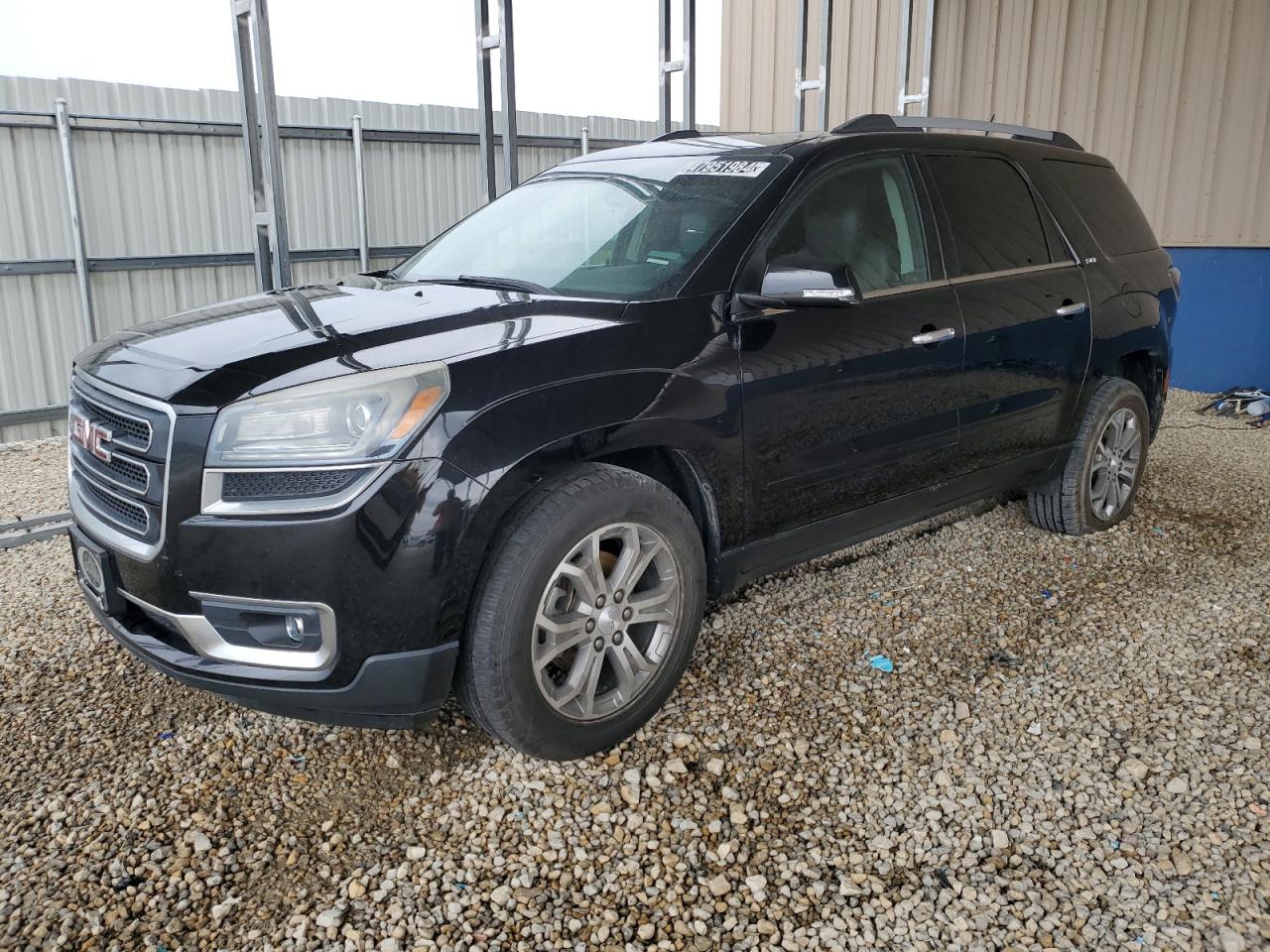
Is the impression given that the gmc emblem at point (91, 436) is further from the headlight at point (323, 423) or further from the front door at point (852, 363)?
the front door at point (852, 363)

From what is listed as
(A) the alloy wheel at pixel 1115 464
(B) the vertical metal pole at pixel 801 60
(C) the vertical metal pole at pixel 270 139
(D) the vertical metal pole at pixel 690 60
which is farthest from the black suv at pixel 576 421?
(B) the vertical metal pole at pixel 801 60

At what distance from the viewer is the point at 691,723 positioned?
118 inches

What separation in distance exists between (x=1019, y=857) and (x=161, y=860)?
2074mm

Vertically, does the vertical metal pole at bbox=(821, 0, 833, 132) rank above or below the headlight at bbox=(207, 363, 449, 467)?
above

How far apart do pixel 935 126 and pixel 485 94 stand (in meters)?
2.78

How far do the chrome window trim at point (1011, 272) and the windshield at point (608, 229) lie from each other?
35.8 inches

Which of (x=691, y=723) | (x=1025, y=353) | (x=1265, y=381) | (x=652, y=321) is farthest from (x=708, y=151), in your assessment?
(x=1265, y=381)

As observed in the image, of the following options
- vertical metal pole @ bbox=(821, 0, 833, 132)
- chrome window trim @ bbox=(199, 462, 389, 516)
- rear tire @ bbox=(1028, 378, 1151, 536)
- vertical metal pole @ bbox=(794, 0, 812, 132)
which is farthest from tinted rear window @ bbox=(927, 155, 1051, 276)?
vertical metal pole @ bbox=(821, 0, 833, 132)

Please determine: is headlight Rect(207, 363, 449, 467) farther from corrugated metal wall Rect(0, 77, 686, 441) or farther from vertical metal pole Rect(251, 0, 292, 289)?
corrugated metal wall Rect(0, 77, 686, 441)

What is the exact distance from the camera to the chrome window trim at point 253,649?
2.30 meters

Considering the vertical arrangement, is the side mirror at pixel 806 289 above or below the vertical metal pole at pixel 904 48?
below

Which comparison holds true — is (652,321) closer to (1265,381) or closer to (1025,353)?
(1025,353)

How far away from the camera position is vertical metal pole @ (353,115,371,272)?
10.1 m

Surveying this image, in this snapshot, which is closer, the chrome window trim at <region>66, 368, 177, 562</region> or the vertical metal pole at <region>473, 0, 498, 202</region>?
the chrome window trim at <region>66, 368, 177, 562</region>
